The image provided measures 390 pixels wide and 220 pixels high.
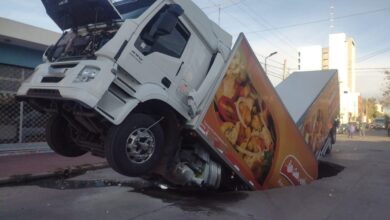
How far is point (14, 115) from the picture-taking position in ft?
42.7

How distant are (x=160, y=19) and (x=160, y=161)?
2095mm

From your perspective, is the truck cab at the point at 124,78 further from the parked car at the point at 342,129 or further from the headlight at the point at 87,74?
the parked car at the point at 342,129

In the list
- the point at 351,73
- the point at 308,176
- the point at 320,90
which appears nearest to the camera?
the point at 308,176

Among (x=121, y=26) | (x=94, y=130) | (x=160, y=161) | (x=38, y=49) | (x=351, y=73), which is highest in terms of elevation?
(x=351, y=73)

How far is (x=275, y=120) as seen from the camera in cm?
748

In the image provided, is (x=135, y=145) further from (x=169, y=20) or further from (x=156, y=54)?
(x=169, y=20)

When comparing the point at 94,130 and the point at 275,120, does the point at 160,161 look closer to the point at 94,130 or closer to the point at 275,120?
the point at 94,130

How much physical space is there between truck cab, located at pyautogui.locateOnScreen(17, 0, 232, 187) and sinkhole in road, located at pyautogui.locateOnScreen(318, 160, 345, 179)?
21.2ft

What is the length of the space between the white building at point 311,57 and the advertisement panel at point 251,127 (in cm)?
5722

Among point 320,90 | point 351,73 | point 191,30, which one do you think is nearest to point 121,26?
point 191,30

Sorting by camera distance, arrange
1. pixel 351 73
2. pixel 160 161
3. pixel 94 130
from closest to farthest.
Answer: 1. pixel 94 130
2. pixel 160 161
3. pixel 351 73

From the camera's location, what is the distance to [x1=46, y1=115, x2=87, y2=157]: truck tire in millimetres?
6121

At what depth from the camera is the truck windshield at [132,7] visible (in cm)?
538

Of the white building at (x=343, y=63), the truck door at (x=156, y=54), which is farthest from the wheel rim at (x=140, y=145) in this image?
the white building at (x=343, y=63)
